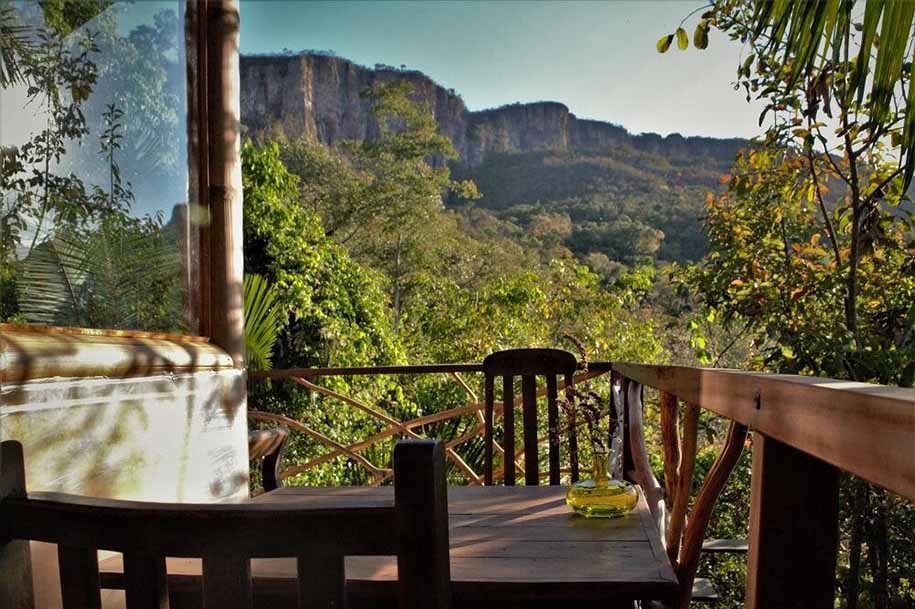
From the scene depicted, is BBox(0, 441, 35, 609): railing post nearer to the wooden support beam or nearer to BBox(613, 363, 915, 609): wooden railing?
BBox(613, 363, 915, 609): wooden railing

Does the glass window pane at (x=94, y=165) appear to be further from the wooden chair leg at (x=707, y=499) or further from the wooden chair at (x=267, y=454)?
the wooden chair leg at (x=707, y=499)

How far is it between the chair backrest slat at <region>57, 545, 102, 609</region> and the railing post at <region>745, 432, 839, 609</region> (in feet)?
2.07

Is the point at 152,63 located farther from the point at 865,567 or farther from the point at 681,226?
the point at 681,226

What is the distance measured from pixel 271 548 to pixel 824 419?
44 cm

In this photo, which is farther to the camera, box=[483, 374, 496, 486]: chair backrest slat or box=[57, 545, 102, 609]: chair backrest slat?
box=[483, 374, 496, 486]: chair backrest slat

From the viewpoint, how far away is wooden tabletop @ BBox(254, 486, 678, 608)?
3.82ft

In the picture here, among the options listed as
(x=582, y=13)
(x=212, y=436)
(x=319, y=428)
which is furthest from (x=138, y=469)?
(x=582, y=13)

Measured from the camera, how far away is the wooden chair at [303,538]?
1.69ft

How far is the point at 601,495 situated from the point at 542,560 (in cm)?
36

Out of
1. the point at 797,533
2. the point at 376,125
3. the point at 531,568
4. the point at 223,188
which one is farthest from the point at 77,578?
the point at 376,125

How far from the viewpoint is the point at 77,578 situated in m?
0.59

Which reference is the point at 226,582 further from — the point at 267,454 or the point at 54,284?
the point at 267,454

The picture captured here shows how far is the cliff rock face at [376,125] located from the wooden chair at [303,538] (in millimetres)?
18153

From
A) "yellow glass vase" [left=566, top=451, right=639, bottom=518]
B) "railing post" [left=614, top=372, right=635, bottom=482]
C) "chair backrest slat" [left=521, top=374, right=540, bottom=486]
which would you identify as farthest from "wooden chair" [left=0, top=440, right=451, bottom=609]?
"railing post" [left=614, top=372, right=635, bottom=482]
